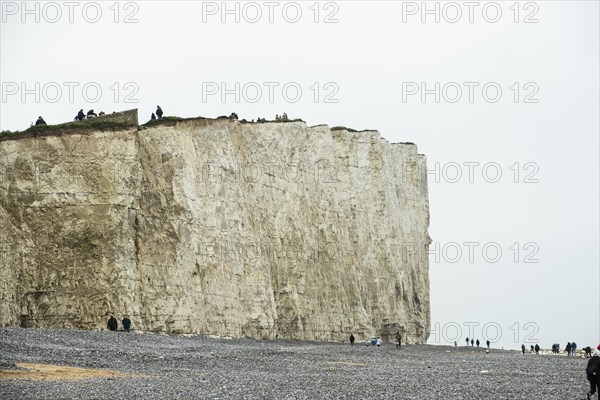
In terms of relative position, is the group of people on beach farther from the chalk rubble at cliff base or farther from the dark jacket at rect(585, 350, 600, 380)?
the dark jacket at rect(585, 350, 600, 380)

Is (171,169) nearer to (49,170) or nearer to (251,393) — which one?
(49,170)

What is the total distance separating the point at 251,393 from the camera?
1981 centimetres

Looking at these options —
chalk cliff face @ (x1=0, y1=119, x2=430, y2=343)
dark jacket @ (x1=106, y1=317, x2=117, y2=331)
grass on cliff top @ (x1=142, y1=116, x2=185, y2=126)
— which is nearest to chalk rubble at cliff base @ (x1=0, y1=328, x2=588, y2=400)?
dark jacket @ (x1=106, y1=317, x2=117, y2=331)

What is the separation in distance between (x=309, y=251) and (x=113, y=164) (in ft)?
48.5

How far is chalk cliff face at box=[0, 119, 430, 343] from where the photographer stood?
42688 mm

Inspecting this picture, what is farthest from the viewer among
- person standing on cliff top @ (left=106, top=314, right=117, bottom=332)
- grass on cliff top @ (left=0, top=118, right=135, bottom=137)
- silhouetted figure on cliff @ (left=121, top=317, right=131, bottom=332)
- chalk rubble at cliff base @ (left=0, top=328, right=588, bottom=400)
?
grass on cliff top @ (left=0, top=118, right=135, bottom=137)

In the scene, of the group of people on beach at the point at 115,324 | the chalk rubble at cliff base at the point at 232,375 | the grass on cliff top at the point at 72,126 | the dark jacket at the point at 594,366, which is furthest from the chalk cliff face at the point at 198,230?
the dark jacket at the point at 594,366

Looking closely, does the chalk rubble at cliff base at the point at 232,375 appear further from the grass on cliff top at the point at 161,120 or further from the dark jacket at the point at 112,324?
the grass on cliff top at the point at 161,120

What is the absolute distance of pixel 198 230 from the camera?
46250 mm

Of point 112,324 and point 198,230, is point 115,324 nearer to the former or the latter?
point 112,324

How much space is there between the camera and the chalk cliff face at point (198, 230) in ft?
140

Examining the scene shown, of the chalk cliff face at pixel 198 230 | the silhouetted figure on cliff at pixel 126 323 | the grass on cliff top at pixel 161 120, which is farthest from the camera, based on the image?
the grass on cliff top at pixel 161 120

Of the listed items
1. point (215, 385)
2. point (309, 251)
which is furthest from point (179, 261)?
point (215, 385)

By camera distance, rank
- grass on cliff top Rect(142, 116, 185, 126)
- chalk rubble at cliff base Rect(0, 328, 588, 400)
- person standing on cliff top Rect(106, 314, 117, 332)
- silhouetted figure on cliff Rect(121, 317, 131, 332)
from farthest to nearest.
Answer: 1. grass on cliff top Rect(142, 116, 185, 126)
2. silhouetted figure on cliff Rect(121, 317, 131, 332)
3. person standing on cliff top Rect(106, 314, 117, 332)
4. chalk rubble at cliff base Rect(0, 328, 588, 400)
